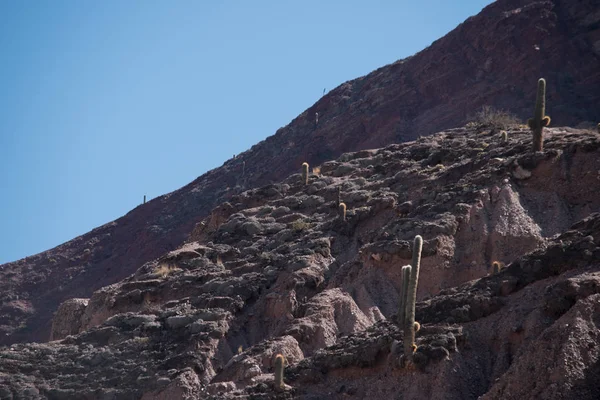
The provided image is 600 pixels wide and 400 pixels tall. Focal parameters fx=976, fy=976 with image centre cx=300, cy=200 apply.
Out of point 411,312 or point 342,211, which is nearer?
point 411,312

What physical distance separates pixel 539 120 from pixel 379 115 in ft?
110

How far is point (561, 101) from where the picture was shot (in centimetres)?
5012

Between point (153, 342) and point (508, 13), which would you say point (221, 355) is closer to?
point (153, 342)

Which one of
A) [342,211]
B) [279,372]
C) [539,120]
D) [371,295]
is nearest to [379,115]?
[342,211]

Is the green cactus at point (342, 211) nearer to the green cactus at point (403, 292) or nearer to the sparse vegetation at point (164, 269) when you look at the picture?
the sparse vegetation at point (164, 269)

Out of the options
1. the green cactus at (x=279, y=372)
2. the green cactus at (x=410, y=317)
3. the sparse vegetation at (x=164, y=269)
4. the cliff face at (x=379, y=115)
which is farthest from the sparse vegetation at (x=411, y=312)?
the cliff face at (x=379, y=115)

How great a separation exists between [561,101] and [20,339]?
3193cm

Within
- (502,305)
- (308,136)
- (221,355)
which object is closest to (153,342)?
(221,355)

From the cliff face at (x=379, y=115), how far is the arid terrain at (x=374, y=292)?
4397mm

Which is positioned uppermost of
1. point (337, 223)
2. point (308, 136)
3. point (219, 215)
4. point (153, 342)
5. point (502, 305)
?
point (308, 136)

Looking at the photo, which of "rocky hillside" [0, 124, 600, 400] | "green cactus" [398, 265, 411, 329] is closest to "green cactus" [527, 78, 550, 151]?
"rocky hillside" [0, 124, 600, 400]

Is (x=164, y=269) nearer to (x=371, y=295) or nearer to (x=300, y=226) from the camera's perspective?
(x=300, y=226)

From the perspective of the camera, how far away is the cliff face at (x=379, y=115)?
2096 inches

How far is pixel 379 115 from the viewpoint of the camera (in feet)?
194
